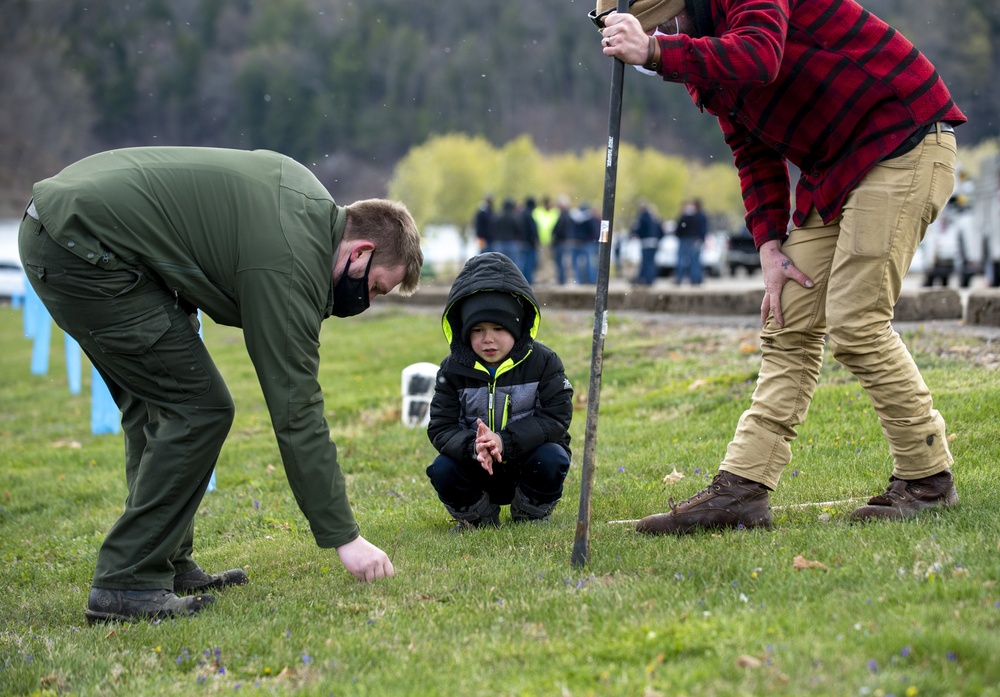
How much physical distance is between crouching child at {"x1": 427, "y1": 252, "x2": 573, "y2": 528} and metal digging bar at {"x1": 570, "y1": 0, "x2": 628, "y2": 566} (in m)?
0.80

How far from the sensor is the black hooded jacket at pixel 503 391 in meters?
5.20

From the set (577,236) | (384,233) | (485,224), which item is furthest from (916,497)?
(577,236)

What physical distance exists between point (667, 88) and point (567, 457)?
141086 millimetres

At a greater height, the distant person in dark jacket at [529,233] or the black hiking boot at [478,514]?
the distant person in dark jacket at [529,233]

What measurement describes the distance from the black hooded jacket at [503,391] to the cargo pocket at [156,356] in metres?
1.32

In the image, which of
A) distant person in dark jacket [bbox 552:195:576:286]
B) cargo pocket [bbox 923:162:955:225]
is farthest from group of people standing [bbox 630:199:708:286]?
cargo pocket [bbox 923:162:955:225]

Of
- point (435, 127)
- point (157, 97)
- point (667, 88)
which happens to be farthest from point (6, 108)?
point (667, 88)

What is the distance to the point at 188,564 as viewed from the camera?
4883mm

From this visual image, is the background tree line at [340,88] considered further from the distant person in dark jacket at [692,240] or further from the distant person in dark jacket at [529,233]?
the distant person in dark jacket at [692,240]

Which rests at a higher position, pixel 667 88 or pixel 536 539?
pixel 667 88

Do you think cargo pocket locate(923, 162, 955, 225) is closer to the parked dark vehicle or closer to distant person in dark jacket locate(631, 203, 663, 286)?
distant person in dark jacket locate(631, 203, 663, 286)

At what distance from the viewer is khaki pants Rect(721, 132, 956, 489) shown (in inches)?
171

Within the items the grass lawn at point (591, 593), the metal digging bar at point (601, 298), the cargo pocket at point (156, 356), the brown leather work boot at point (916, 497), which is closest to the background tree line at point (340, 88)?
the grass lawn at point (591, 593)

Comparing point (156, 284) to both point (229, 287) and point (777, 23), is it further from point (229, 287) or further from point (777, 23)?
point (777, 23)
